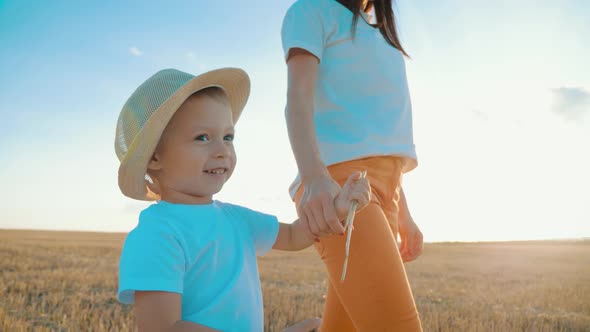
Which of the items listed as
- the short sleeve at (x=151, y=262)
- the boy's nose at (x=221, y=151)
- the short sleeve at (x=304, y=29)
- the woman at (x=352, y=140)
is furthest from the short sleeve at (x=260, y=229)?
the short sleeve at (x=304, y=29)

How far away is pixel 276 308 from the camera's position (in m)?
6.01

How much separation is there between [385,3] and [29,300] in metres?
6.08

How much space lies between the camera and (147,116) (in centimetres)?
193

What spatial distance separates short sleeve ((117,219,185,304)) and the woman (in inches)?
17.3

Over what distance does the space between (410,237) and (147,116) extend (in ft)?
4.52

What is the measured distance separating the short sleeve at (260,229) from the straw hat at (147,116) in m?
0.39

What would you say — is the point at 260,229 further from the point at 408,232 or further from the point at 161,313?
the point at 408,232

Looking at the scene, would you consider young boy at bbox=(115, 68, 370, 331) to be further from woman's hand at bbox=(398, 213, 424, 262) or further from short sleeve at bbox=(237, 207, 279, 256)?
woman's hand at bbox=(398, 213, 424, 262)

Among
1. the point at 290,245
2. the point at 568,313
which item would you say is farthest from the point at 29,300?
the point at 568,313

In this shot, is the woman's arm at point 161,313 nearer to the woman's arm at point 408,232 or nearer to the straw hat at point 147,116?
the straw hat at point 147,116

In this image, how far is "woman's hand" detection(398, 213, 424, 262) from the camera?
2.58 meters

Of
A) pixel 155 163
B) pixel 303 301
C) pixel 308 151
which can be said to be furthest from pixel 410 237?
pixel 303 301

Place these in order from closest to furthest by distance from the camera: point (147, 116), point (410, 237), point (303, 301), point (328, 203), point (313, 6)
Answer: point (328, 203), point (147, 116), point (313, 6), point (410, 237), point (303, 301)

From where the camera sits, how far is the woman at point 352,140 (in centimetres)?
184
